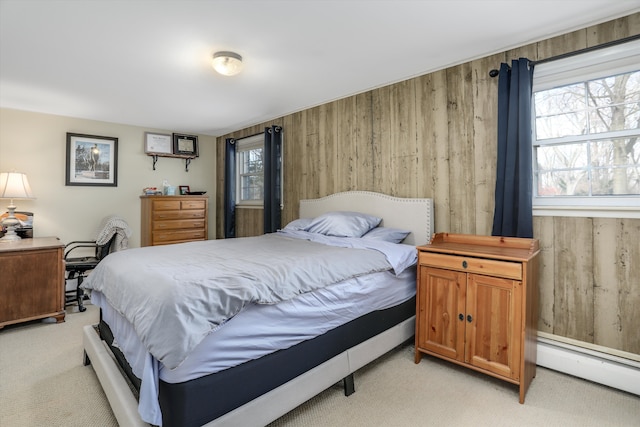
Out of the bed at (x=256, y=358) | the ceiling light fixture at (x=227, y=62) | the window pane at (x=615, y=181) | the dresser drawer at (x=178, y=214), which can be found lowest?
the bed at (x=256, y=358)

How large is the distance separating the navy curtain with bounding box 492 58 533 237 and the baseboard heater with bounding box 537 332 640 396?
2.61 ft

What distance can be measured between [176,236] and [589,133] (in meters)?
4.86

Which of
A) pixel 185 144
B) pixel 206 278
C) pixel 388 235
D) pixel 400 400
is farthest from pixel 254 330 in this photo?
pixel 185 144

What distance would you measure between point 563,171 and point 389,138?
1458mm

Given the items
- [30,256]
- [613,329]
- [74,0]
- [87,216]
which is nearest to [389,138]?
[613,329]

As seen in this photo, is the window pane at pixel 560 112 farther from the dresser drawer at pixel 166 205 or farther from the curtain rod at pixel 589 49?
the dresser drawer at pixel 166 205

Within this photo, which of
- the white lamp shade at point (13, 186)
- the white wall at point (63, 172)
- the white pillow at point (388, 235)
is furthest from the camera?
the white wall at point (63, 172)

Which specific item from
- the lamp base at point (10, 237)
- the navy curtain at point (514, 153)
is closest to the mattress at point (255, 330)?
the navy curtain at point (514, 153)

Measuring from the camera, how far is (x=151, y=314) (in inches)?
51.7

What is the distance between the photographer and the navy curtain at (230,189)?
206 inches

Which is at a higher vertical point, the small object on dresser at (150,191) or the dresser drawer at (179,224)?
the small object on dresser at (150,191)

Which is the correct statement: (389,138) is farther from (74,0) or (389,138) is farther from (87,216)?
(87,216)

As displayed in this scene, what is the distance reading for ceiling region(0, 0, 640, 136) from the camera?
1.97m

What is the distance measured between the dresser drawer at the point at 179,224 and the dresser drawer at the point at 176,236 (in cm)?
6
